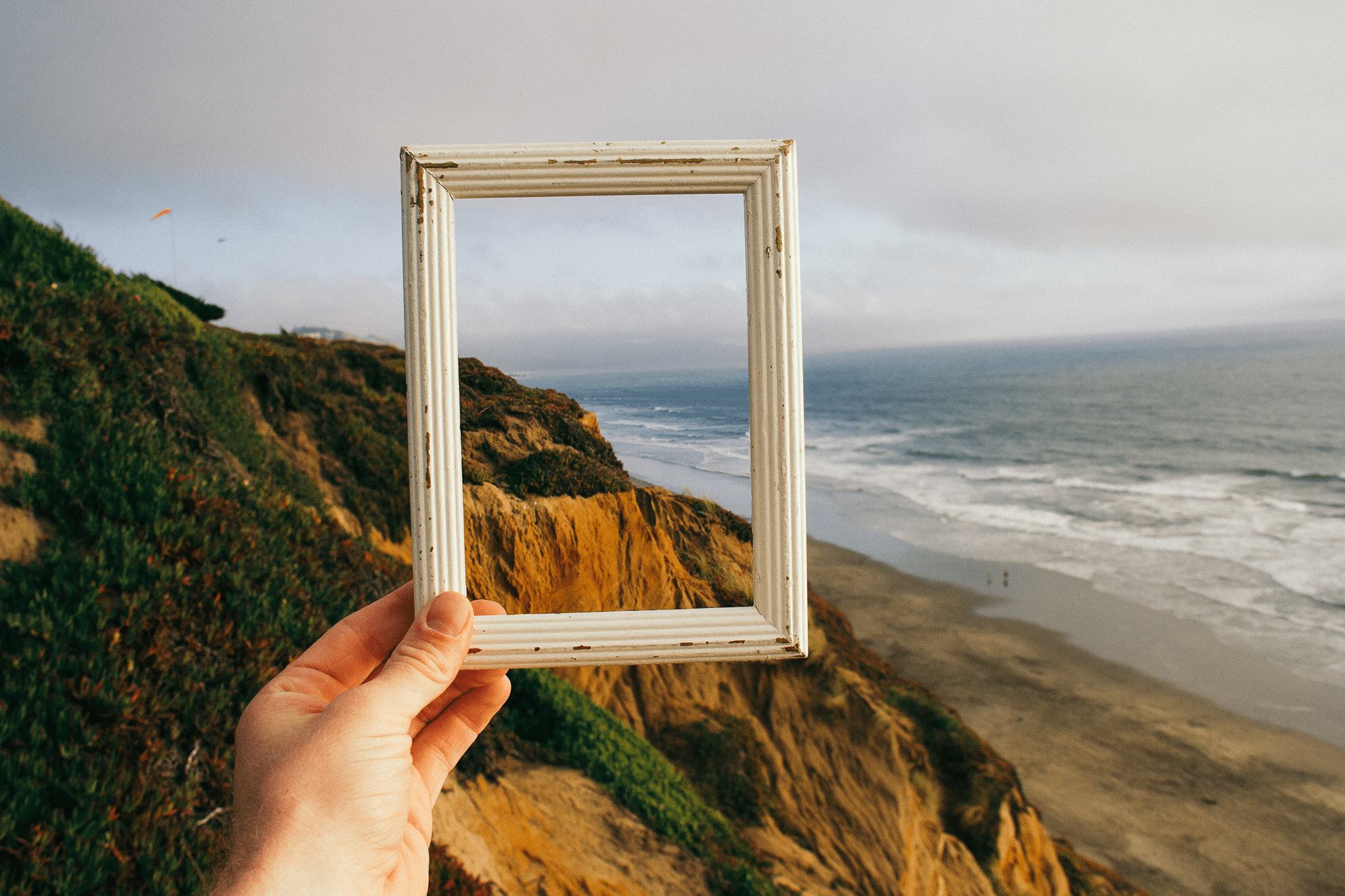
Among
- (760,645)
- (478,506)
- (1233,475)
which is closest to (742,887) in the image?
(760,645)

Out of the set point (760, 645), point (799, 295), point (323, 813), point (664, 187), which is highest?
point (664, 187)

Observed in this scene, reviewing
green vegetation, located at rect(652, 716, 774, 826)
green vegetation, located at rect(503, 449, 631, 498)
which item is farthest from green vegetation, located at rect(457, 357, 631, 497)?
green vegetation, located at rect(652, 716, 774, 826)

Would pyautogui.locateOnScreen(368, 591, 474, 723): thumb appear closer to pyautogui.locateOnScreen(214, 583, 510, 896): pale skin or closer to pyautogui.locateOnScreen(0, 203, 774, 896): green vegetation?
pyautogui.locateOnScreen(214, 583, 510, 896): pale skin

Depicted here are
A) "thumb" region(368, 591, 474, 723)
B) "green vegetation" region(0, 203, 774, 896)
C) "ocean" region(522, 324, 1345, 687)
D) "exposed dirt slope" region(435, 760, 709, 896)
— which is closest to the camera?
"thumb" region(368, 591, 474, 723)

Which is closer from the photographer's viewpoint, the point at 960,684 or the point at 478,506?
the point at 478,506

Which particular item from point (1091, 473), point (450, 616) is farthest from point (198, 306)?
point (1091, 473)

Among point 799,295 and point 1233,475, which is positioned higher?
point 799,295

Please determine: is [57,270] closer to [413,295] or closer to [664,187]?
[413,295]
